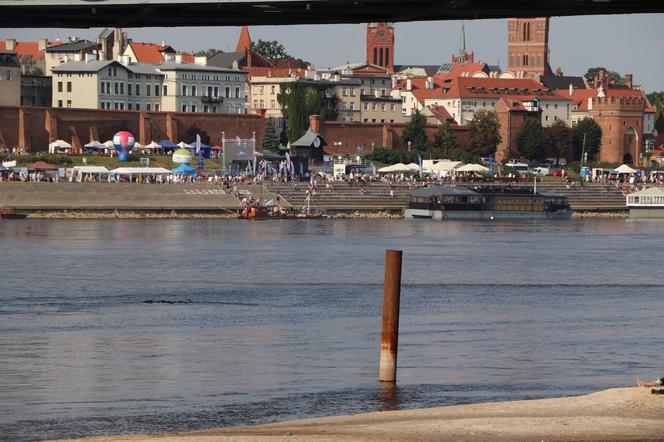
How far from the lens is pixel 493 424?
22.0m

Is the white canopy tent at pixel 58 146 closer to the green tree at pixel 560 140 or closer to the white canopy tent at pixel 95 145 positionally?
the white canopy tent at pixel 95 145

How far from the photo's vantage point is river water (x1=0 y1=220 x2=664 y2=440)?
26594mm

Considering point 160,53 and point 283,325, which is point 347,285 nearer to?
point 283,325

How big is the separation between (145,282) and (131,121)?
2964 inches

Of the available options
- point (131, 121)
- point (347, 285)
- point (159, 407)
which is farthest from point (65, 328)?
point (131, 121)

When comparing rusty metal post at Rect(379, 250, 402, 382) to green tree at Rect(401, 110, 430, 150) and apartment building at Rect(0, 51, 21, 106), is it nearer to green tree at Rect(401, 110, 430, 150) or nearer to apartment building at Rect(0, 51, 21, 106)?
apartment building at Rect(0, 51, 21, 106)

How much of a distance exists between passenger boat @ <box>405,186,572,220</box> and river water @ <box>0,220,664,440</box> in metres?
26.9

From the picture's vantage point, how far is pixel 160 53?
154750 mm

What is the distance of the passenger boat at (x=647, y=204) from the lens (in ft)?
369

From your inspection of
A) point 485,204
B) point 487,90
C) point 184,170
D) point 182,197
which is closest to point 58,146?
point 184,170

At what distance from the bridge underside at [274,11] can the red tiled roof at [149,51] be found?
132148mm

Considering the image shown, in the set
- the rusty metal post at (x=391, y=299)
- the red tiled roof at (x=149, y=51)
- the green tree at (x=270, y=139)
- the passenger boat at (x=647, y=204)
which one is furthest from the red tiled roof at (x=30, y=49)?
the rusty metal post at (x=391, y=299)

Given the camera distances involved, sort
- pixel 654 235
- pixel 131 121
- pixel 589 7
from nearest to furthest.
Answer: pixel 589 7, pixel 654 235, pixel 131 121

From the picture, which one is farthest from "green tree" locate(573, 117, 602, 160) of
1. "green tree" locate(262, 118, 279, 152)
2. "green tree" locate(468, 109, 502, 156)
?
"green tree" locate(262, 118, 279, 152)
